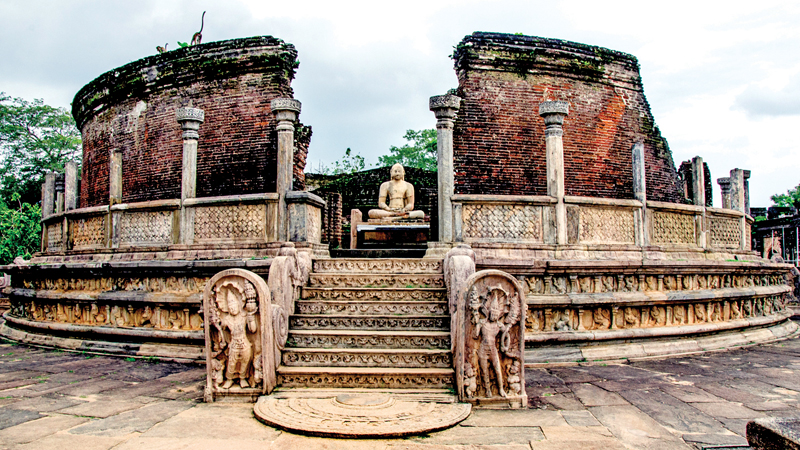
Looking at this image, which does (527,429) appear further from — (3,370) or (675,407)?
(3,370)

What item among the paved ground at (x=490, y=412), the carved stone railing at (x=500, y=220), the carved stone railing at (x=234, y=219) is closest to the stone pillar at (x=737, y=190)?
the paved ground at (x=490, y=412)

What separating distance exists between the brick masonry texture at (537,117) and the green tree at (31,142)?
2693 centimetres

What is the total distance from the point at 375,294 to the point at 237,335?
1.76 m

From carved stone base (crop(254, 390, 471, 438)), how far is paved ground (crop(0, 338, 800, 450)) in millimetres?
83

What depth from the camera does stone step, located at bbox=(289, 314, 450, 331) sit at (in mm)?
5320

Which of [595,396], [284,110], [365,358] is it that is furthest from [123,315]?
[595,396]

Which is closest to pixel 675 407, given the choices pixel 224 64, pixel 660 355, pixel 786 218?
pixel 660 355

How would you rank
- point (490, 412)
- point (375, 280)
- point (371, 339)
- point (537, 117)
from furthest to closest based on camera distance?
1. point (537, 117)
2. point (375, 280)
3. point (371, 339)
4. point (490, 412)

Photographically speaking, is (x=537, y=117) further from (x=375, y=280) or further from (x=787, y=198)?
(x=787, y=198)

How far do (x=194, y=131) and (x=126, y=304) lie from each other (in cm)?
287

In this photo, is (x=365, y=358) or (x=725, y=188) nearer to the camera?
(x=365, y=358)

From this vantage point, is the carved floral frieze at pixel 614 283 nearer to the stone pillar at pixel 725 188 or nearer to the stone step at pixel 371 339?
the stone step at pixel 371 339

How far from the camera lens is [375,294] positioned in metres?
5.84

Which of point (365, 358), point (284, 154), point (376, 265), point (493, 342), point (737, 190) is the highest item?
point (284, 154)
